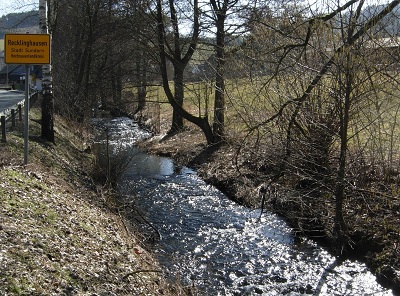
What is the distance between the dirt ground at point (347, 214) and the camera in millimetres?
9438

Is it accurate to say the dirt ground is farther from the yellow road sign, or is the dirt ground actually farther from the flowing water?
the yellow road sign

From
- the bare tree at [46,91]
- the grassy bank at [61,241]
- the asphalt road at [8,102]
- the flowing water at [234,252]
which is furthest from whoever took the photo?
the asphalt road at [8,102]

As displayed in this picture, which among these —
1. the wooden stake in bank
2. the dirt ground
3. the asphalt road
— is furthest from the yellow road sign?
the asphalt road

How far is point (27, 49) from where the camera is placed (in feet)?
32.6

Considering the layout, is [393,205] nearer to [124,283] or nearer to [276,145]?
[276,145]

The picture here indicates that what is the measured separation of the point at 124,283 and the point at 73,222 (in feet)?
6.87

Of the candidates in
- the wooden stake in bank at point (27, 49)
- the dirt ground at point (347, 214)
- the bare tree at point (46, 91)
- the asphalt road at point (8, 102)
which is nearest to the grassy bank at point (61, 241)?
the wooden stake in bank at point (27, 49)

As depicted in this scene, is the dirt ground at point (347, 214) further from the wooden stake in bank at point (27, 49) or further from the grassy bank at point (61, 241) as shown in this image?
the wooden stake in bank at point (27, 49)

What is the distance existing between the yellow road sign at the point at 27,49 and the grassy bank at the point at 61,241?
2.31m

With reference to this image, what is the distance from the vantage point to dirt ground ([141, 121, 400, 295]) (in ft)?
31.0

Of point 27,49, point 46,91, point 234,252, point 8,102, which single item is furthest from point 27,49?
point 8,102

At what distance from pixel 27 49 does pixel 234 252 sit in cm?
643

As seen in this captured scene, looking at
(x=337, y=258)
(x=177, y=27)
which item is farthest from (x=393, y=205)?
(x=177, y=27)

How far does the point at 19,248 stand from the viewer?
249 inches
